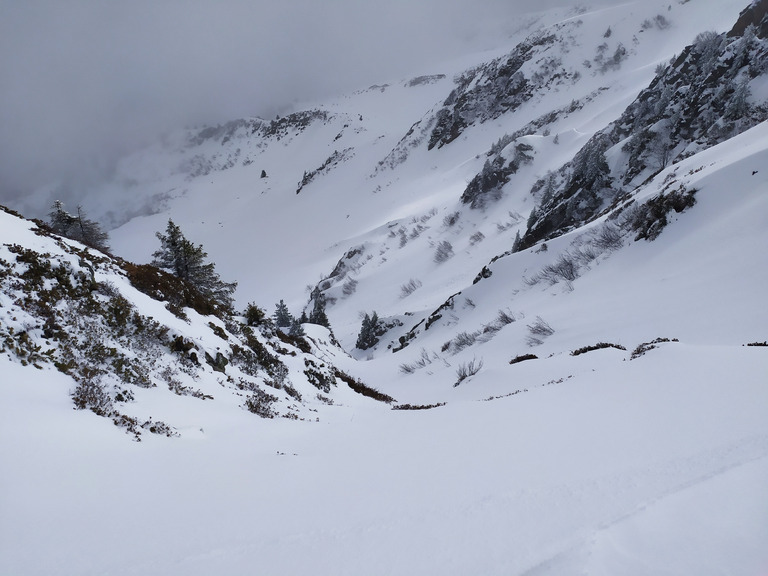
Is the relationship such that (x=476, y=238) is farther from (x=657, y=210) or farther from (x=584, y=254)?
(x=657, y=210)

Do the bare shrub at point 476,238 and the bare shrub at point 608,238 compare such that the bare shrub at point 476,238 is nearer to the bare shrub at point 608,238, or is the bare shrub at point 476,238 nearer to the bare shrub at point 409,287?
the bare shrub at point 409,287

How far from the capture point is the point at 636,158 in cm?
2939

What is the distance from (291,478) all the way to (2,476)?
2.79 metres

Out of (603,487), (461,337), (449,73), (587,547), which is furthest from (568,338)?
(449,73)

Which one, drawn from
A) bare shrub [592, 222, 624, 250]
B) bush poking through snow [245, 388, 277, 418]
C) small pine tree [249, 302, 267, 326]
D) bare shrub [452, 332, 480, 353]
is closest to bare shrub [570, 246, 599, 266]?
bare shrub [592, 222, 624, 250]

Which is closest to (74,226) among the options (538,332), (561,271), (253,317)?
(253,317)

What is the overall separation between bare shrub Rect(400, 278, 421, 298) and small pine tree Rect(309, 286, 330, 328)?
8.19 meters

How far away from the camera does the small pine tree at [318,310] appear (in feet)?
123

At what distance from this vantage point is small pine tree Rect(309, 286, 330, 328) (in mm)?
37594

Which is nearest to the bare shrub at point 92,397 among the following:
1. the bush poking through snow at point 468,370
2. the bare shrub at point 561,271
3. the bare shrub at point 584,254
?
the bush poking through snow at point 468,370

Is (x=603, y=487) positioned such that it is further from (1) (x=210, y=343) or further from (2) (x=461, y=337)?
(2) (x=461, y=337)

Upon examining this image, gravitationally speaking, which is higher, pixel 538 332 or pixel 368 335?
pixel 368 335

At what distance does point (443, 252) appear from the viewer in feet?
133

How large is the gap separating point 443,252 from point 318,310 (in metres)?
15.3
